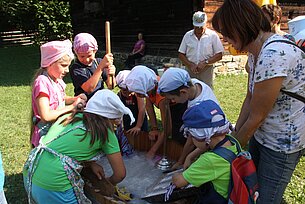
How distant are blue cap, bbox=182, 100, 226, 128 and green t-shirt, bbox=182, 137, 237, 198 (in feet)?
0.47

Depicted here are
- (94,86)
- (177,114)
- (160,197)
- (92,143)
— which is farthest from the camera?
(94,86)

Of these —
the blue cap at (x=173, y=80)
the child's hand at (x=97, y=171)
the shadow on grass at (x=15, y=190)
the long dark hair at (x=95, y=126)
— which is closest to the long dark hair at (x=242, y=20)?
the blue cap at (x=173, y=80)

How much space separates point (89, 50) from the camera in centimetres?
271

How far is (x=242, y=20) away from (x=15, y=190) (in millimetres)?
2572

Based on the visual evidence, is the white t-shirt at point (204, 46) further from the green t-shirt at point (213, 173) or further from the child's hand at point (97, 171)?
the green t-shirt at point (213, 173)

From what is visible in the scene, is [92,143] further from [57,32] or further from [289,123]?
[57,32]

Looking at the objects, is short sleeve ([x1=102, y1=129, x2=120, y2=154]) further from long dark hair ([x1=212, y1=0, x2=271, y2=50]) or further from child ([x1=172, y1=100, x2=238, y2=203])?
long dark hair ([x1=212, y1=0, x2=271, y2=50])

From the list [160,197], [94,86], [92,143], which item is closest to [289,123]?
[160,197]

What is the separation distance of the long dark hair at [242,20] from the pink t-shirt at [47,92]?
1256 mm

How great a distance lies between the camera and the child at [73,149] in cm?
179

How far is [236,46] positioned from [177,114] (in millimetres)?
1082

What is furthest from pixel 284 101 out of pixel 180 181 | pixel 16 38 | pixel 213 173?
pixel 16 38

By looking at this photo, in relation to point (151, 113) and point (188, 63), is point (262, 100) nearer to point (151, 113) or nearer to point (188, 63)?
point (151, 113)

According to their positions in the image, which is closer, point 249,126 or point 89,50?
point 249,126
